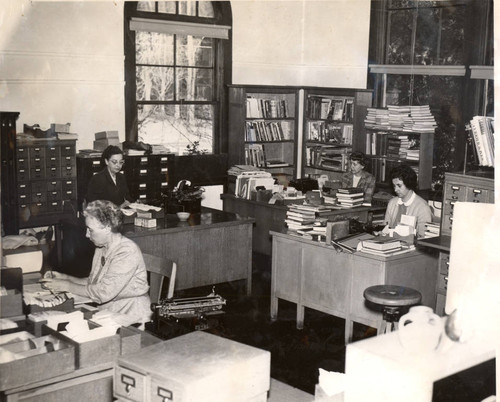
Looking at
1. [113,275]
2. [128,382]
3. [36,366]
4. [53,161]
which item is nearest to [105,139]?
[53,161]

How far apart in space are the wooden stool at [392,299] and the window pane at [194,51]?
542 centimetres

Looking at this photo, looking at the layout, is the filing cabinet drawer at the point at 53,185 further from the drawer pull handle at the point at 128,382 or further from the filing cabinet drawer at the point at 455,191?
the drawer pull handle at the point at 128,382

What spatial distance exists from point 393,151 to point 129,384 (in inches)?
270

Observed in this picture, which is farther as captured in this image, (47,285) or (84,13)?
(84,13)

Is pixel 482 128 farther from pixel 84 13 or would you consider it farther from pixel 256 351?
pixel 84 13

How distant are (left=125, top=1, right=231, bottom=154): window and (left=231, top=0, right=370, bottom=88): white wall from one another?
1.08ft

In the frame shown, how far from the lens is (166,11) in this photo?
857cm

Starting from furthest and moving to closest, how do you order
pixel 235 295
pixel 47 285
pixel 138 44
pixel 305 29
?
pixel 305 29 < pixel 138 44 < pixel 235 295 < pixel 47 285

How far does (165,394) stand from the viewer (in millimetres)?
1948

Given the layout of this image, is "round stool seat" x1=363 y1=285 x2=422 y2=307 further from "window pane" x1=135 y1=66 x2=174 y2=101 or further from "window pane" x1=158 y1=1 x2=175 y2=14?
"window pane" x1=158 y1=1 x2=175 y2=14

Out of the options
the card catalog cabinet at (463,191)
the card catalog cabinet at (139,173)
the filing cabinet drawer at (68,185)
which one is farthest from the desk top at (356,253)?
the filing cabinet drawer at (68,185)

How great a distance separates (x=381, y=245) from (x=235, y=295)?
1956 mm

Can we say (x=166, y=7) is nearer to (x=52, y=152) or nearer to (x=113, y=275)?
(x=52, y=152)

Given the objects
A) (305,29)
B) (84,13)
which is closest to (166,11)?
(84,13)
